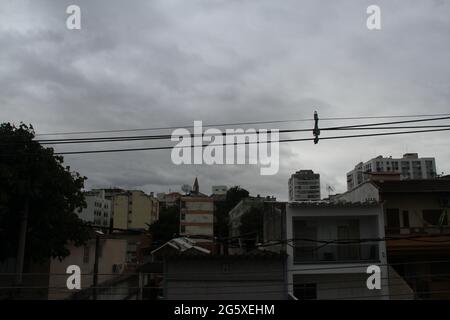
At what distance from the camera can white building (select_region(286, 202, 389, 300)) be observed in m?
24.0

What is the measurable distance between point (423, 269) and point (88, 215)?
123ft

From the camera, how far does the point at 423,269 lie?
26766 mm

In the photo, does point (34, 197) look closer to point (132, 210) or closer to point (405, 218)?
point (405, 218)

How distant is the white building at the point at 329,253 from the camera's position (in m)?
24.0

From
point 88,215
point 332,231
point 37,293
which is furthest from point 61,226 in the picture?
point 88,215

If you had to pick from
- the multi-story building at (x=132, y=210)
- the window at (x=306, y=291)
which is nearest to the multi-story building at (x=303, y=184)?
the multi-story building at (x=132, y=210)

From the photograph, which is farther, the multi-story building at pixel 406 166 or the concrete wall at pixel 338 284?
the multi-story building at pixel 406 166

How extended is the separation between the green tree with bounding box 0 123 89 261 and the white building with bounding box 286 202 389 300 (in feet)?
37.1

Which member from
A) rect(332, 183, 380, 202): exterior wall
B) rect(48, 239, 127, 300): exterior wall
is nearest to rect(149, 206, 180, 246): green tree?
rect(48, 239, 127, 300): exterior wall

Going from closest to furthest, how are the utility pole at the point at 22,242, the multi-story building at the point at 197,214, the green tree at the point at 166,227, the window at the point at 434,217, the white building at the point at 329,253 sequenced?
1. the utility pole at the point at 22,242
2. the white building at the point at 329,253
3. the window at the point at 434,217
4. the green tree at the point at 166,227
5. the multi-story building at the point at 197,214

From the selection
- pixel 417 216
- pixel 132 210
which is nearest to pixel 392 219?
pixel 417 216

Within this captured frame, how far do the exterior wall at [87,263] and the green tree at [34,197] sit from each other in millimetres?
1322

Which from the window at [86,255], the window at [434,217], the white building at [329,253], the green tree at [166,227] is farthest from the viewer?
the green tree at [166,227]

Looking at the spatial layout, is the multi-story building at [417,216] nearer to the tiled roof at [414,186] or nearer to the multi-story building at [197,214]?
the tiled roof at [414,186]
